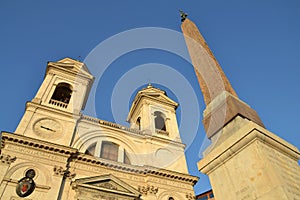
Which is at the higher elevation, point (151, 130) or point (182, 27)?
point (151, 130)

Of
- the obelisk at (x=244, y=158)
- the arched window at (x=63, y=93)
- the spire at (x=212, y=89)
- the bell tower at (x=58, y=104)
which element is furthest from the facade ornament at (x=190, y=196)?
the arched window at (x=63, y=93)

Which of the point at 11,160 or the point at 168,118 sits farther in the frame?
the point at 168,118

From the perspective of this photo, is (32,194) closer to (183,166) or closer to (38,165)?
(38,165)

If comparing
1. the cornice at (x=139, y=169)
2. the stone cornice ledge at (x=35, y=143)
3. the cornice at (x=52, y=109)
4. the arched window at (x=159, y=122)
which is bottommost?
the cornice at (x=139, y=169)

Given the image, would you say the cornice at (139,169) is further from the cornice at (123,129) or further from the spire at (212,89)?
the spire at (212,89)

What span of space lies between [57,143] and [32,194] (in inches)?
154

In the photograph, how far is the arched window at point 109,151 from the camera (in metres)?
→ 17.7

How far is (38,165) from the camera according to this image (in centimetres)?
1359

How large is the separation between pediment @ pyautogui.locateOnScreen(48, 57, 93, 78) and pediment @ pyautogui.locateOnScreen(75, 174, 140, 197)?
39.8ft

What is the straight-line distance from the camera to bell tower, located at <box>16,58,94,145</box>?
1587 centimetres

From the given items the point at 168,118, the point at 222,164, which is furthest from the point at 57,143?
the point at 222,164

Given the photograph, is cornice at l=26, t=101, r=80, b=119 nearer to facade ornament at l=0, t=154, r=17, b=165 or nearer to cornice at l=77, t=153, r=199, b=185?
cornice at l=77, t=153, r=199, b=185

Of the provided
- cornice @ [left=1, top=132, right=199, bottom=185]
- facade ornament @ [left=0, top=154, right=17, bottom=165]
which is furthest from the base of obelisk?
facade ornament @ [left=0, top=154, right=17, bottom=165]

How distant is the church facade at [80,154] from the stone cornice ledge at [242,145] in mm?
11444
